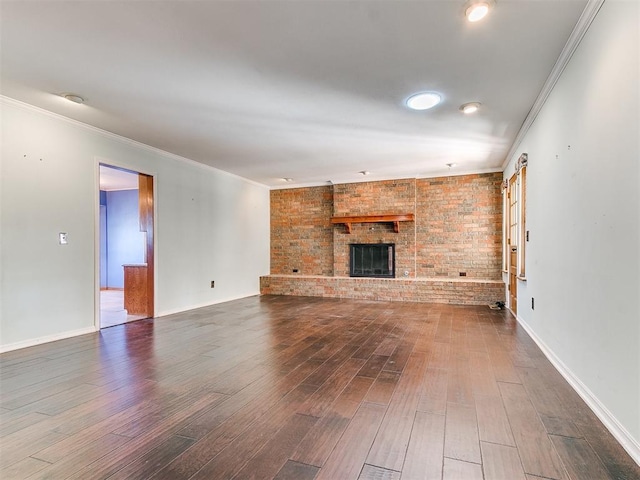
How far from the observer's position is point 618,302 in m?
1.74

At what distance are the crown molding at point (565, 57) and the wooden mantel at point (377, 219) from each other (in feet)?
9.00

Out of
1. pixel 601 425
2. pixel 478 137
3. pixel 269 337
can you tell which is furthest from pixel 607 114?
pixel 269 337

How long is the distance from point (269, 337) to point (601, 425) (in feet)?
9.09

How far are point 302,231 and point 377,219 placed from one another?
72.1 inches

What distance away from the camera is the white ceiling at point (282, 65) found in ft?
6.74

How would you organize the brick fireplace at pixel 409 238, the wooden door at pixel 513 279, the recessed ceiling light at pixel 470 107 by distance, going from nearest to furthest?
1. the recessed ceiling light at pixel 470 107
2. the wooden door at pixel 513 279
3. the brick fireplace at pixel 409 238

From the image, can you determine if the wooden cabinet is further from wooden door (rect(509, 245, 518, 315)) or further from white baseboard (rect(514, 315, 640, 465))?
wooden door (rect(509, 245, 518, 315))

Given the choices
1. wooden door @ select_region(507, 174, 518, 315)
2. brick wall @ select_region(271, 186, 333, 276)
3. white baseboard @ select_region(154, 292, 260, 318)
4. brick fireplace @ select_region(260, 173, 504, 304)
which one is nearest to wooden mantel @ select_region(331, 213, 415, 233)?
brick fireplace @ select_region(260, 173, 504, 304)

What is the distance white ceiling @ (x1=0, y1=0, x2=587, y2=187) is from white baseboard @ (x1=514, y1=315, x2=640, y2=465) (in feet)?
7.41

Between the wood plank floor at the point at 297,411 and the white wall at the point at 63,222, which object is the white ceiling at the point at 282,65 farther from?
the wood plank floor at the point at 297,411

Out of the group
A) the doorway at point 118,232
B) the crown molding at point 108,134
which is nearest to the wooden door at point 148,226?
the crown molding at point 108,134

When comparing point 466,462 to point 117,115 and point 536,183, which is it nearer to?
point 536,183

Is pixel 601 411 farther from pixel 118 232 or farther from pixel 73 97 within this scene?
pixel 118 232

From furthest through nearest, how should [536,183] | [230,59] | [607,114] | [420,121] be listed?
[420,121] < [536,183] < [230,59] < [607,114]
